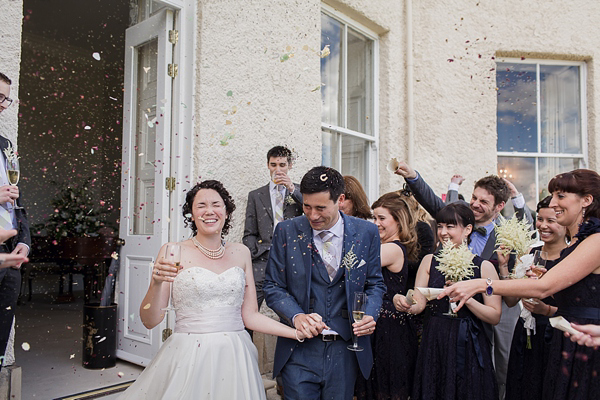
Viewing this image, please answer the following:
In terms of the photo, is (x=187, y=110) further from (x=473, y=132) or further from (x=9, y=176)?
(x=473, y=132)

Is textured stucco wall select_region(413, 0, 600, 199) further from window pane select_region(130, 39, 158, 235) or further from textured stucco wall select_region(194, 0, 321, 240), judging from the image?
window pane select_region(130, 39, 158, 235)

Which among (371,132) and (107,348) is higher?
(371,132)

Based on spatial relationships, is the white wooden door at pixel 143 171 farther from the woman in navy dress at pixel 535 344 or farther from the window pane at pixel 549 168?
the window pane at pixel 549 168

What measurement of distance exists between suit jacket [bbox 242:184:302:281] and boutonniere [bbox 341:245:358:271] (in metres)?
2.05

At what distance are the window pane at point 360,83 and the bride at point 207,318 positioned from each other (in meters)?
3.94

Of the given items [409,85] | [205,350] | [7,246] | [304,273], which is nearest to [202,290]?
[205,350]

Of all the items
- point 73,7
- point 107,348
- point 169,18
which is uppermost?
point 73,7

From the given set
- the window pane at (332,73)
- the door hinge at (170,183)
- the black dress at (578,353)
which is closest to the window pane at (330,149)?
the window pane at (332,73)

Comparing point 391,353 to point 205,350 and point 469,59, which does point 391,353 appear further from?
point 469,59

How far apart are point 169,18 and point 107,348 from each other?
3.28 meters

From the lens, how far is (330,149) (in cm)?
637

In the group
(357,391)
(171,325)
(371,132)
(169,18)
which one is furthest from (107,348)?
(371,132)

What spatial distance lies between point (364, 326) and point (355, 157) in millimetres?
4448

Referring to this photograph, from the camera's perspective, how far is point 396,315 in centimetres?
333
